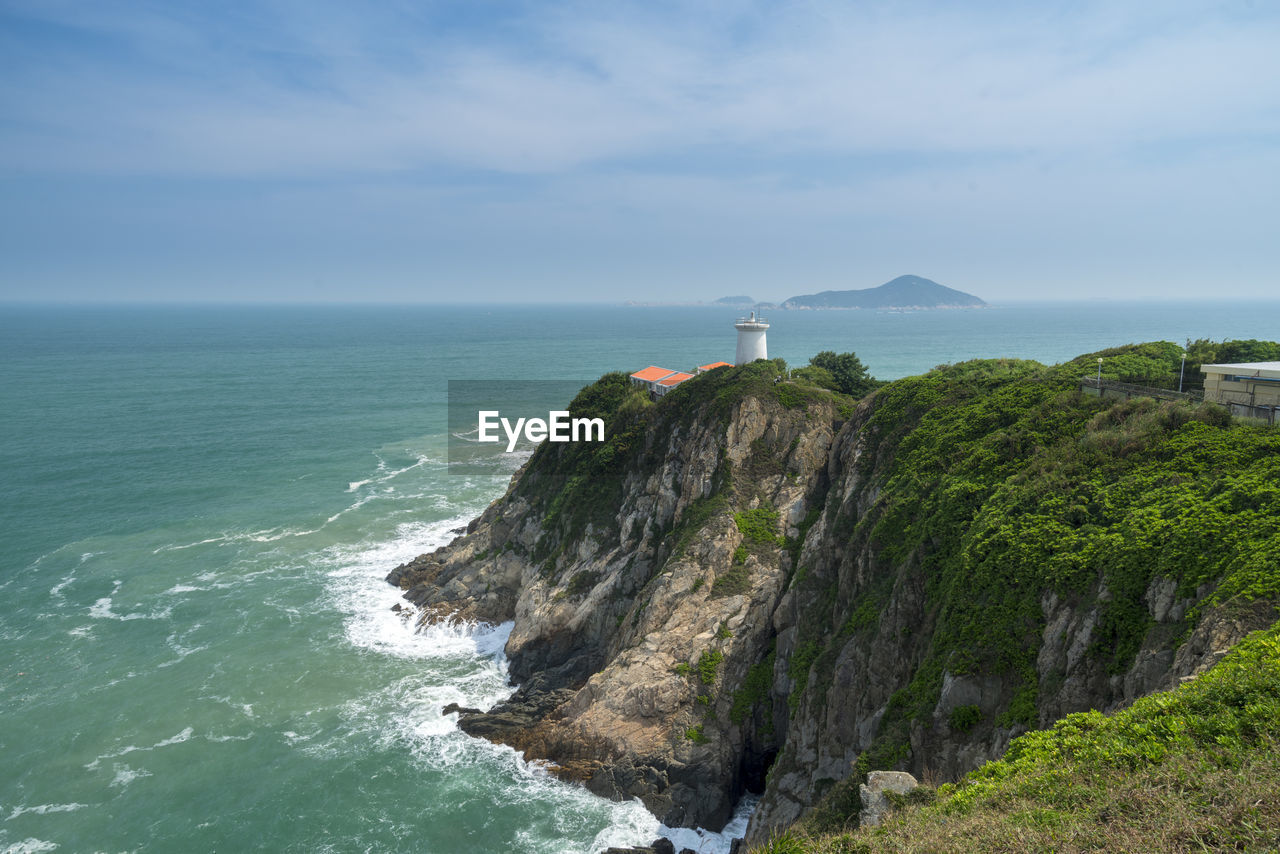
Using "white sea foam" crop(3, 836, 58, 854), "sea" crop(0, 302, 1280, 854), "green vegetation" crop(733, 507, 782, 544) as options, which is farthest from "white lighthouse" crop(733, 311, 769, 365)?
"white sea foam" crop(3, 836, 58, 854)

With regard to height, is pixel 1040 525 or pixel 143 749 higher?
pixel 1040 525

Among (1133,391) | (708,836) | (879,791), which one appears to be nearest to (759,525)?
(708,836)

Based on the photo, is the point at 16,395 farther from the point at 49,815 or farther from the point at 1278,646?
the point at 1278,646

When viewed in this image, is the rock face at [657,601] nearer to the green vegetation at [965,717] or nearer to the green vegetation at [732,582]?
the green vegetation at [732,582]

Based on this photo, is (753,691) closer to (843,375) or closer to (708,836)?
(708,836)

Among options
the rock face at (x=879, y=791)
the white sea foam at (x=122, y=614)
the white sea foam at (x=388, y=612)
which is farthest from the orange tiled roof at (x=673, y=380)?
the rock face at (x=879, y=791)

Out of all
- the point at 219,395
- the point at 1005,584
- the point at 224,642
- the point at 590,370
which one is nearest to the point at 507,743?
the point at 224,642

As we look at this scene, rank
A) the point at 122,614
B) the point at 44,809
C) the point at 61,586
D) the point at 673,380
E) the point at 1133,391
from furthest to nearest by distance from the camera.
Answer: the point at 673,380
the point at 61,586
the point at 122,614
the point at 44,809
the point at 1133,391
